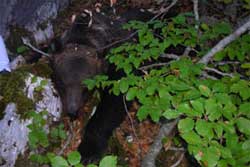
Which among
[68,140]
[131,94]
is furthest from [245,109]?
[68,140]

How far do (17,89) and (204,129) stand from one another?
8.83ft

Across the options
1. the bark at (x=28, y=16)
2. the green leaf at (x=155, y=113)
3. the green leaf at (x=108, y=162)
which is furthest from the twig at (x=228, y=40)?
the bark at (x=28, y=16)

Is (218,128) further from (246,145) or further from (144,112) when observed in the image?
(144,112)

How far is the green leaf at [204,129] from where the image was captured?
1516 millimetres

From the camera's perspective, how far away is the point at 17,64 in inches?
179

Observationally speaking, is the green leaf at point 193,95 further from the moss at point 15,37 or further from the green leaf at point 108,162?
the moss at point 15,37

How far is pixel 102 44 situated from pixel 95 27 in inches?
15.6

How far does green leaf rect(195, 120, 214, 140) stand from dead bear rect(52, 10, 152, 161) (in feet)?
6.86

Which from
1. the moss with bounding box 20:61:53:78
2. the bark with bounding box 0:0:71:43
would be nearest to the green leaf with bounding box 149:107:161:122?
the moss with bounding box 20:61:53:78

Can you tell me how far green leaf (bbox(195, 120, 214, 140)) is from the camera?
152 cm

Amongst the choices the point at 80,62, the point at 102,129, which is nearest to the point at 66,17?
the point at 80,62

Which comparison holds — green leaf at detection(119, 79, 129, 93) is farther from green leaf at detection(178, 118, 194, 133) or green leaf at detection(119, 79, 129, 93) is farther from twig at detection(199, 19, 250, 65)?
twig at detection(199, 19, 250, 65)

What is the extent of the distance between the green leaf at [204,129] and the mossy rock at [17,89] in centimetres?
247

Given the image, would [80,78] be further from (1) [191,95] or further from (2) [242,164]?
(2) [242,164]
